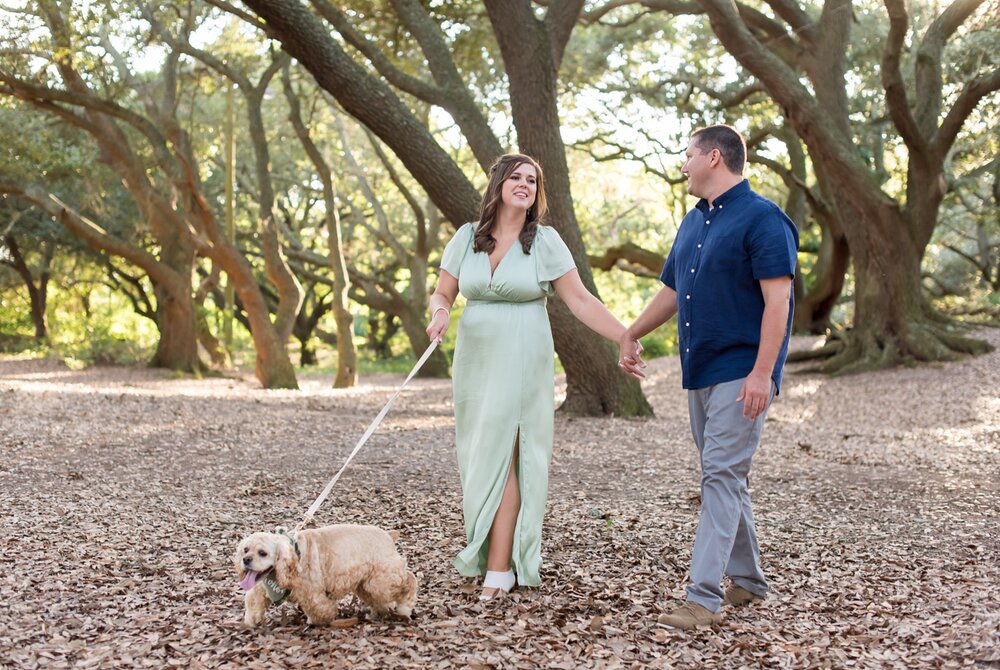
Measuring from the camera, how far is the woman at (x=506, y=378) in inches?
165

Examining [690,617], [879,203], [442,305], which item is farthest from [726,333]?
[879,203]

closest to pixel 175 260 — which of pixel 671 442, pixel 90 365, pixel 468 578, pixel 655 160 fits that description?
pixel 90 365

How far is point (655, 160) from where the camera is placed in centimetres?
2250

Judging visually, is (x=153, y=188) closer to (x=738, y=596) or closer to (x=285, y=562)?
(x=285, y=562)

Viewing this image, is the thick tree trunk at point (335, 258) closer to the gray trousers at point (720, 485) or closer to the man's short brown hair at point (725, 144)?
the man's short brown hair at point (725, 144)

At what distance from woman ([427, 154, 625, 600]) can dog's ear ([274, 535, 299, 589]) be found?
0.95 metres

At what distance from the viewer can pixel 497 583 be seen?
416 centimetres

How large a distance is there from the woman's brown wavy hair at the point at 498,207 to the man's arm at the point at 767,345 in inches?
42.9

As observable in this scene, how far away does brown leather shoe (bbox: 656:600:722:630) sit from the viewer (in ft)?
12.3

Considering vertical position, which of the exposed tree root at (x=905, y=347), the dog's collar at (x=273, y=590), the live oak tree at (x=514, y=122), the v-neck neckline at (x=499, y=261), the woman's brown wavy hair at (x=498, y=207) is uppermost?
the live oak tree at (x=514, y=122)

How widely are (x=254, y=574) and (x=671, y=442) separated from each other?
619cm

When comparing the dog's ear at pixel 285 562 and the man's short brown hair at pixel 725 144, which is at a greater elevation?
the man's short brown hair at pixel 725 144

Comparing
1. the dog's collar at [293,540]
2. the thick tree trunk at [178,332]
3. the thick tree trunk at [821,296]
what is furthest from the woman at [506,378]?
the thick tree trunk at [821,296]

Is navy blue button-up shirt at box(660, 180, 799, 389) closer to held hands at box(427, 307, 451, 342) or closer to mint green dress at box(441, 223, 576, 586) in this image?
mint green dress at box(441, 223, 576, 586)
